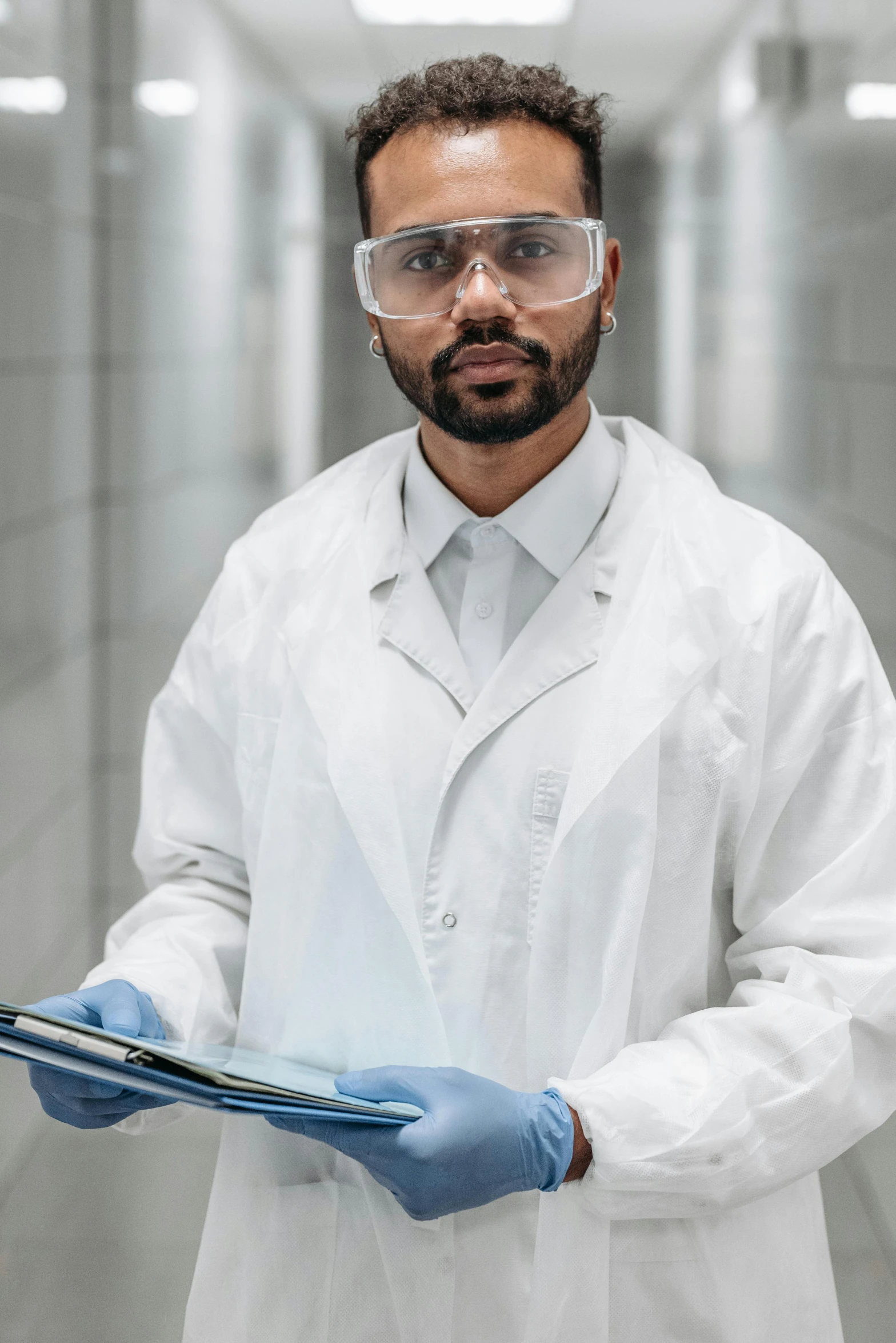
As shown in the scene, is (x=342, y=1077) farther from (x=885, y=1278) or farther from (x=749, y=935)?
(x=885, y=1278)

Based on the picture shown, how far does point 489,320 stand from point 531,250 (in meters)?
0.07

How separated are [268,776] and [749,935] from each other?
0.41 m

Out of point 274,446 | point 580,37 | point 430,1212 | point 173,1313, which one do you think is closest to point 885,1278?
point 173,1313

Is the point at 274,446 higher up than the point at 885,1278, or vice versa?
the point at 274,446

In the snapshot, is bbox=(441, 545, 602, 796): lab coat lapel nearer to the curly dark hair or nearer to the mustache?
the mustache

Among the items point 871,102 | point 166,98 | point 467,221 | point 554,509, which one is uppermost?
point 166,98

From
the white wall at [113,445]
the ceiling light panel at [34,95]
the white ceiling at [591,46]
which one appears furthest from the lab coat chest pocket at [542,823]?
the ceiling light panel at [34,95]

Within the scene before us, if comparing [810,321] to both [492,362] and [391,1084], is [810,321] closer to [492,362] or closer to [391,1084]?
[492,362]

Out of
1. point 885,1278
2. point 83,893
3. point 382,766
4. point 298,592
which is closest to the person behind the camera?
point 382,766

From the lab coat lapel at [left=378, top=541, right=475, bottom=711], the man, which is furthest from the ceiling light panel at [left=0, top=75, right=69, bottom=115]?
the lab coat lapel at [left=378, top=541, right=475, bottom=711]

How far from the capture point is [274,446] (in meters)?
1.93

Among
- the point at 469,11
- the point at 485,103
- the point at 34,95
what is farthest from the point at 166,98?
the point at 485,103

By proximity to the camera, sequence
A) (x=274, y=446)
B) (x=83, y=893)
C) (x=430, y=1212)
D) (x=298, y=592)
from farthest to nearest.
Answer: (x=83, y=893) < (x=274, y=446) < (x=298, y=592) < (x=430, y=1212)

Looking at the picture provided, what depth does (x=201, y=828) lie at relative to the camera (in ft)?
3.66
